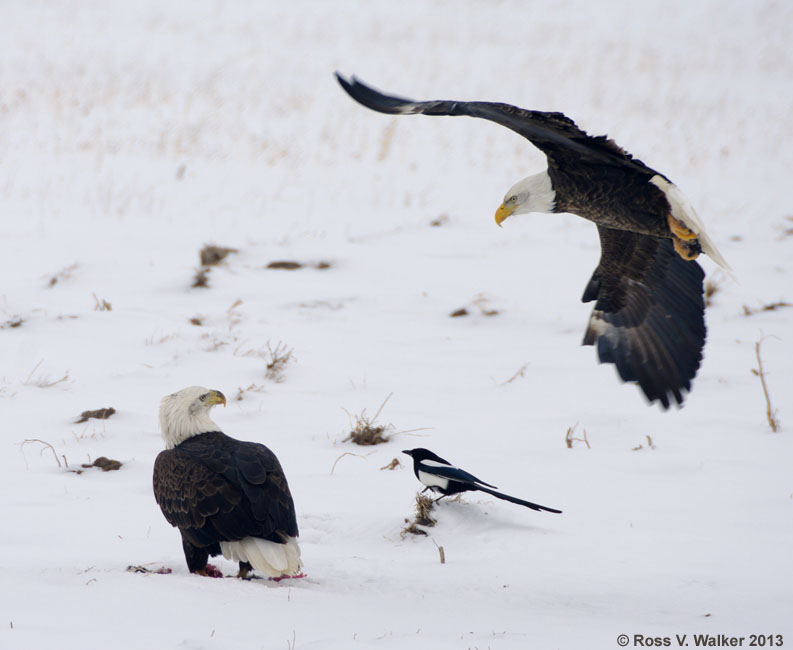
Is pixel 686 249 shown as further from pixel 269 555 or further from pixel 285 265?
pixel 285 265

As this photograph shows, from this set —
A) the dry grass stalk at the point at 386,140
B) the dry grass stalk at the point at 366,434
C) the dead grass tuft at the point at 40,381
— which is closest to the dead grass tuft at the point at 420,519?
the dry grass stalk at the point at 366,434

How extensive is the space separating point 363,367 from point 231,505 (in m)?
2.91

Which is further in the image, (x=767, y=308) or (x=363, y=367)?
(x=767, y=308)

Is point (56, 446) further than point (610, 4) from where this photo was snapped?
No

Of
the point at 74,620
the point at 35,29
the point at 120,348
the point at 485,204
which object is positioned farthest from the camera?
the point at 35,29

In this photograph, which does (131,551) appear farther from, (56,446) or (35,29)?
(35,29)

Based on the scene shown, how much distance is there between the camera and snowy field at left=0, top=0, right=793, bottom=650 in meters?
3.31

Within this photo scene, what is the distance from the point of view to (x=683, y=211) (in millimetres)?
4309

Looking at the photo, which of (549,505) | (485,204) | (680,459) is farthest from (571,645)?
(485,204)

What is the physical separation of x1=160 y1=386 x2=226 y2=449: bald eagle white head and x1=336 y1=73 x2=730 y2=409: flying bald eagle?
1.49m

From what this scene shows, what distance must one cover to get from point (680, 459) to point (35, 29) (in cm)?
1717

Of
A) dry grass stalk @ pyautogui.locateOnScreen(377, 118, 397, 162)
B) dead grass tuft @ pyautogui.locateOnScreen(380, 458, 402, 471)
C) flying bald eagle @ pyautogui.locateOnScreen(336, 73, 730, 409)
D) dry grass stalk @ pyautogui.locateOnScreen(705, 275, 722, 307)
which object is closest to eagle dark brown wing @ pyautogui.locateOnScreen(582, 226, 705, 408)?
flying bald eagle @ pyautogui.locateOnScreen(336, 73, 730, 409)

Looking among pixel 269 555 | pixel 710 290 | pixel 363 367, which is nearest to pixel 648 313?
pixel 363 367

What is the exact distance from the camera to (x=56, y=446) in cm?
483
